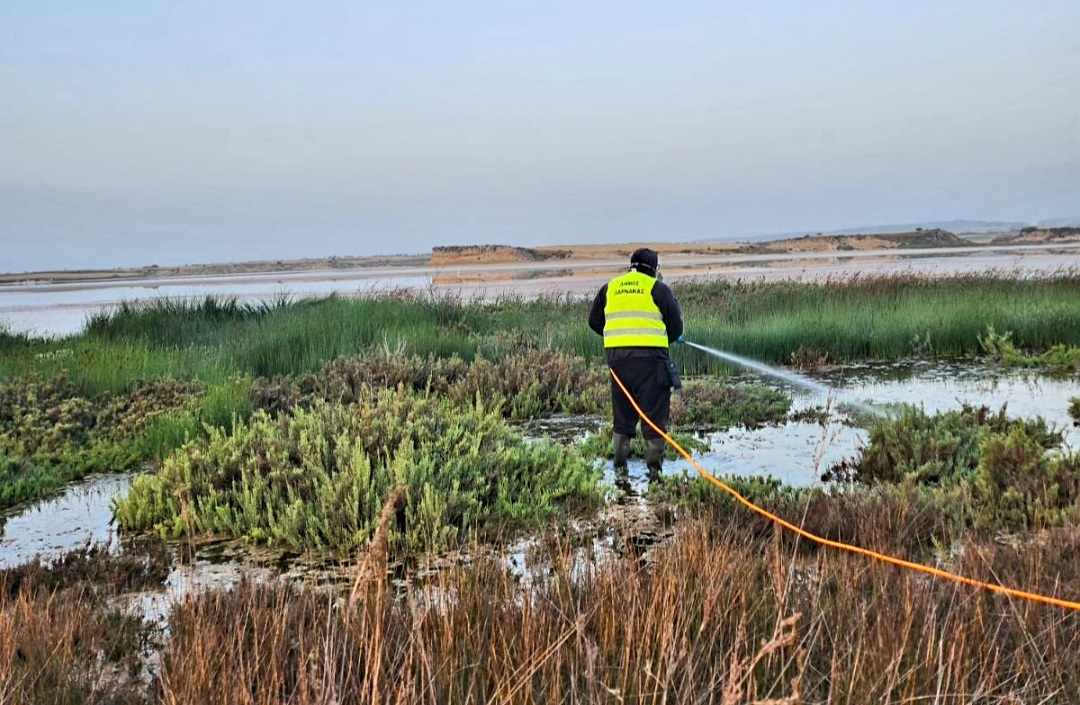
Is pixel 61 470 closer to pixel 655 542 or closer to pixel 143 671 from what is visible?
pixel 143 671

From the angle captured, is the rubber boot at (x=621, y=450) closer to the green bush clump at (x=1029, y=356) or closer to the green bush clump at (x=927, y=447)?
the green bush clump at (x=927, y=447)

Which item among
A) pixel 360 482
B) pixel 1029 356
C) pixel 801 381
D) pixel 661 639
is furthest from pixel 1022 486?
pixel 1029 356

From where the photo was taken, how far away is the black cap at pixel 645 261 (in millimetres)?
8406

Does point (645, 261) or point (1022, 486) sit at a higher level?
point (645, 261)

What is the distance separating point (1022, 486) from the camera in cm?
663

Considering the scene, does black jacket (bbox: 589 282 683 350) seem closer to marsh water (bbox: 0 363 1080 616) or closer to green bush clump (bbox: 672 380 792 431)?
marsh water (bbox: 0 363 1080 616)

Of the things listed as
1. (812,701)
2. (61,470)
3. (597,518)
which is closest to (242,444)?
(61,470)

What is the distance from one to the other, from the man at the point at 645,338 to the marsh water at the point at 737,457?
566mm

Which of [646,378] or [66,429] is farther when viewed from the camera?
[66,429]

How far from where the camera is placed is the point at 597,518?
6895mm

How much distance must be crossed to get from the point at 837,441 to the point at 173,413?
7718 millimetres

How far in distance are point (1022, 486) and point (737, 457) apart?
111 inches

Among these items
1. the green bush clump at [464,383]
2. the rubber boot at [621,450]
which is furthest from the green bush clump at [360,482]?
the green bush clump at [464,383]

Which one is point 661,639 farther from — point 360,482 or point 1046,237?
point 1046,237
